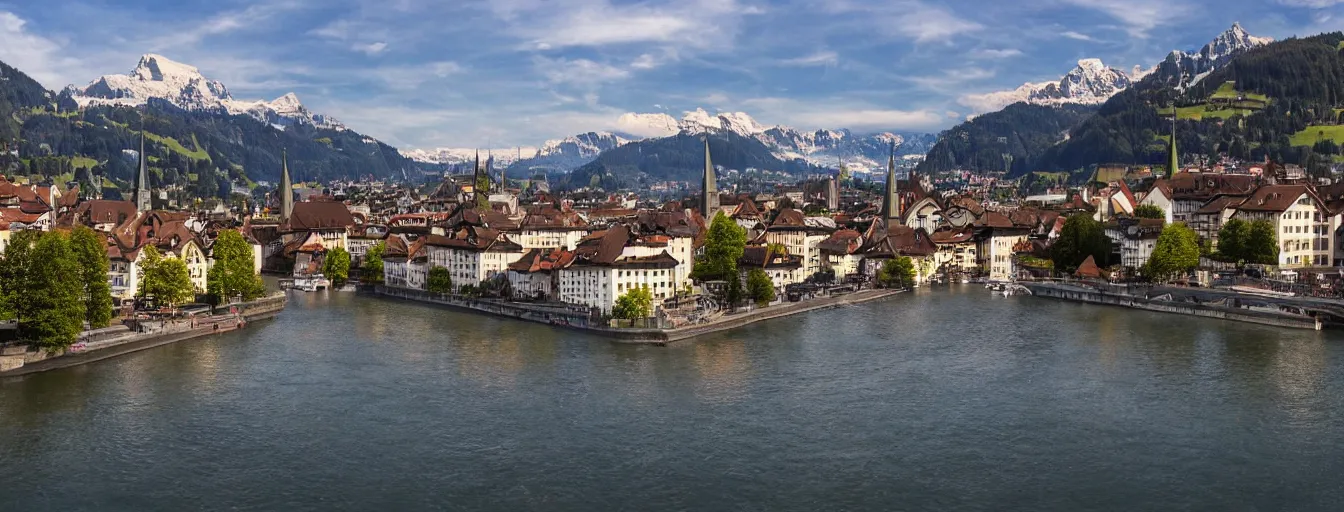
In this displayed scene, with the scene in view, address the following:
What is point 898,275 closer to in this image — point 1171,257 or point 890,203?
point 1171,257

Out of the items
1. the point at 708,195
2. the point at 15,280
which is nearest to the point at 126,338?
the point at 15,280

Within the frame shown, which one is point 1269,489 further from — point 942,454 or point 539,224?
point 539,224

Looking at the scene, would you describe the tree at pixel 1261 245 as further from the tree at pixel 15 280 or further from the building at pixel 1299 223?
the tree at pixel 15 280

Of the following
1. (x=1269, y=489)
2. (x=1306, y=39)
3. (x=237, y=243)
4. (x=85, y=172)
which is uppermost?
(x=1306, y=39)

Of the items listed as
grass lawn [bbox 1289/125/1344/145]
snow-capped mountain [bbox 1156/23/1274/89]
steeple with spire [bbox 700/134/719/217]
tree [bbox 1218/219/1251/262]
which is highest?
snow-capped mountain [bbox 1156/23/1274/89]

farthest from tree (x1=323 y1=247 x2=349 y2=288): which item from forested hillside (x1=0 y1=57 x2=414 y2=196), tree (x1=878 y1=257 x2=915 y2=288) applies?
forested hillside (x1=0 y1=57 x2=414 y2=196)

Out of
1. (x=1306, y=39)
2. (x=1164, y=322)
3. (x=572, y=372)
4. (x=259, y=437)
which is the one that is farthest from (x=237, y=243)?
(x=1306, y=39)

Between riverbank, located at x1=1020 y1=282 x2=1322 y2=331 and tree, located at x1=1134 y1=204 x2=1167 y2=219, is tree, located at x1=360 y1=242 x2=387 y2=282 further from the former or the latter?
tree, located at x1=1134 y1=204 x2=1167 y2=219
